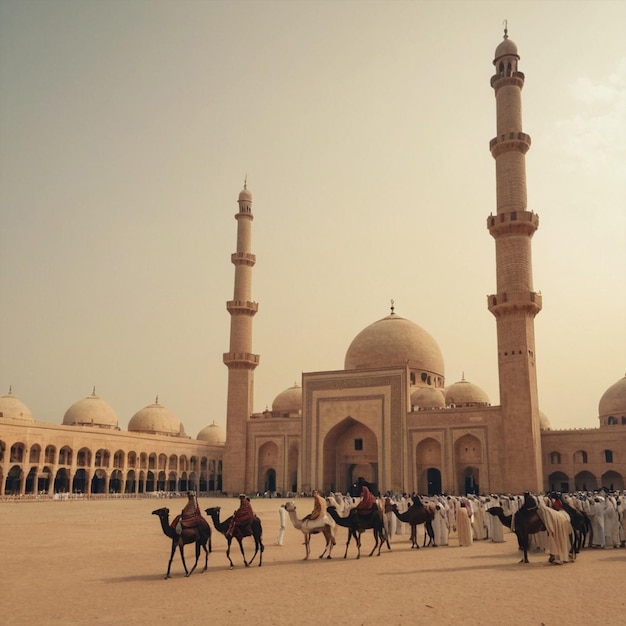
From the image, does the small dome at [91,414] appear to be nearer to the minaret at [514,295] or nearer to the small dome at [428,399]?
the small dome at [428,399]

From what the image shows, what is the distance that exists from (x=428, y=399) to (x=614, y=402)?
34.0 ft

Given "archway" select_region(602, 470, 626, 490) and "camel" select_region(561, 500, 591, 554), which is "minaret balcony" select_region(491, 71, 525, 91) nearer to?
"archway" select_region(602, 470, 626, 490)

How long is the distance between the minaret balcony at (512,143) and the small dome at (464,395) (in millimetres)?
14431

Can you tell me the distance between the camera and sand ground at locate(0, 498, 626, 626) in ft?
19.7

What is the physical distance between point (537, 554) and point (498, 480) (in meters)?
17.0

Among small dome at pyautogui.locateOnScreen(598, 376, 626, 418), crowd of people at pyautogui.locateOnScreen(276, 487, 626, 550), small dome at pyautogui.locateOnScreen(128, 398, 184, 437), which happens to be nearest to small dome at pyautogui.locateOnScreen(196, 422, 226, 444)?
small dome at pyautogui.locateOnScreen(128, 398, 184, 437)

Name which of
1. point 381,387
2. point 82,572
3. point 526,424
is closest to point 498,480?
point 526,424

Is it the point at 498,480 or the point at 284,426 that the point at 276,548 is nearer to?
the point at 498,480

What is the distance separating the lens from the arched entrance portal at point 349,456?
3180 centimetres

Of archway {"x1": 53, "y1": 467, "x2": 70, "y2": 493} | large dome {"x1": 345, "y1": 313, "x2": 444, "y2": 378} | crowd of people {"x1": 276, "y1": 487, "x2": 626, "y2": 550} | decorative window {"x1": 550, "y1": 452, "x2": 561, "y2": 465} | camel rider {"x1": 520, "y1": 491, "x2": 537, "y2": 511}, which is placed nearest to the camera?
camel rider {"x1": 520, "y1": 491, "x2": 537, "y2": 511}

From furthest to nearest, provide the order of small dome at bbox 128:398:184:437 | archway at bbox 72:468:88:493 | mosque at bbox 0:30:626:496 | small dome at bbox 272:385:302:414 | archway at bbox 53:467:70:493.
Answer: small dome at bbox 128:398:184:437 → small dome at bbox 272:385:302:414 → archway at bbox 72:468:88:493 → archway at bbox 53:467:70:493 → mosque at bbox 0:30:626:496

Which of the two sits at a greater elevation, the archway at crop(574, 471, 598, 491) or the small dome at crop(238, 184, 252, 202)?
the small dome at crop(238, 184, 252, 202)

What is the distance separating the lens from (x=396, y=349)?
34.1 m

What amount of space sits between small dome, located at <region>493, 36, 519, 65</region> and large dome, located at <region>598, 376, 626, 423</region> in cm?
1783
